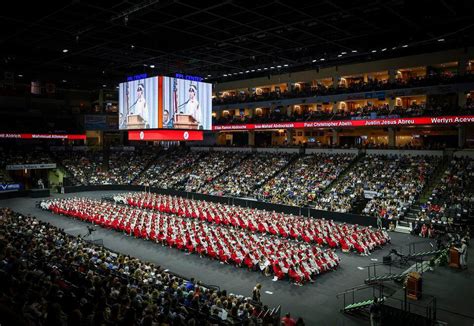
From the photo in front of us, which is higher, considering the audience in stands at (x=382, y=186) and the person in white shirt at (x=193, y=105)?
the person in white shirt at (x=193, y=105)

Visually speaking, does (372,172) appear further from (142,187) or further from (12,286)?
(12,286)

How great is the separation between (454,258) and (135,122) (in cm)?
2049

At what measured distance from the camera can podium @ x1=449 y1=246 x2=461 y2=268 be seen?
17525mm

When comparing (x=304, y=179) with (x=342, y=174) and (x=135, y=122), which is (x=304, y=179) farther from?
(x=135, y=122)

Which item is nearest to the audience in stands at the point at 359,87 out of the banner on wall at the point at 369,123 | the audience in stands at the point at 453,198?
the banner on wall at the point at 369,123

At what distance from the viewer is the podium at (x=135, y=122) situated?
25781 millimetres

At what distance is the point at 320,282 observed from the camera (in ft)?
52.5

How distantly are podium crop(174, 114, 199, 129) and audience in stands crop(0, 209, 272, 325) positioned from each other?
1082 cm

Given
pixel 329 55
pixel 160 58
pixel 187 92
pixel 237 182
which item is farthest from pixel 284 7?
pixel 237 182

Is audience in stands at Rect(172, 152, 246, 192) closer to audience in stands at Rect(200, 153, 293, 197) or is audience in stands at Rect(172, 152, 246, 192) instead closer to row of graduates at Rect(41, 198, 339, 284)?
audience in stands at Rect(200, 153, 293, 197)

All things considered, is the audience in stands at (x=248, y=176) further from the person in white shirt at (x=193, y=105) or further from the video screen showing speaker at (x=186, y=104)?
the person in white shirt at (x=193, y=105)

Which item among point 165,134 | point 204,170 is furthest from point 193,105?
point 204,170

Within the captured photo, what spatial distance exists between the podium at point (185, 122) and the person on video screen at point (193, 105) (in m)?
0.28

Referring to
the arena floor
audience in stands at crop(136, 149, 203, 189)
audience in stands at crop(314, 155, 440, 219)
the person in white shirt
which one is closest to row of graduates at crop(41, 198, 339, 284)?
the arena floor
